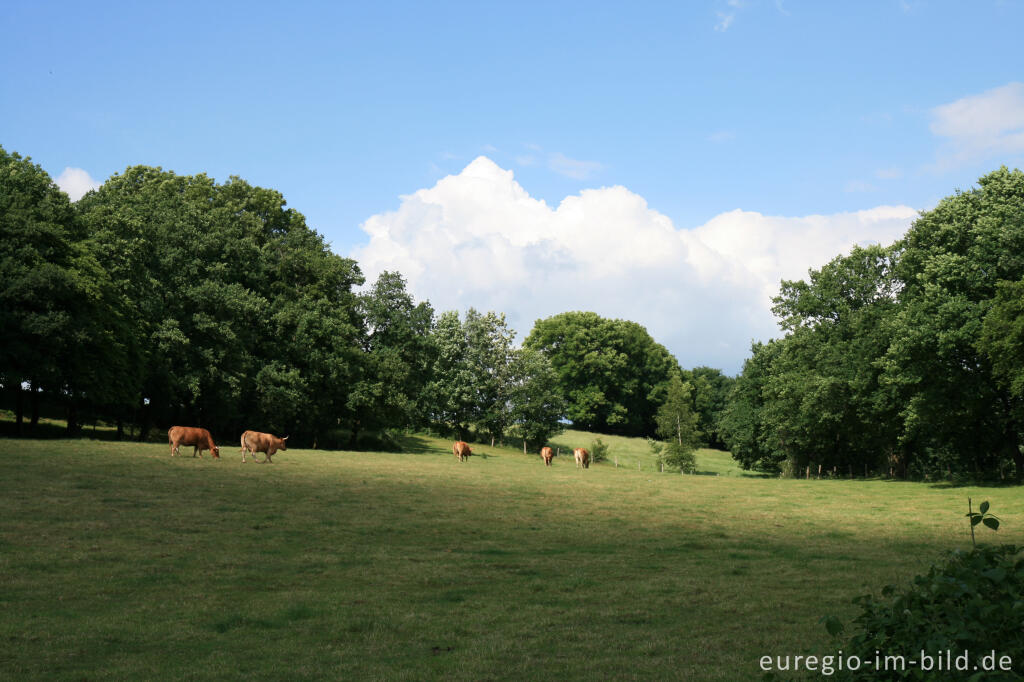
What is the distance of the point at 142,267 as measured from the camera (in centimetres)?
4975

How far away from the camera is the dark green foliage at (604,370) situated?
108 m

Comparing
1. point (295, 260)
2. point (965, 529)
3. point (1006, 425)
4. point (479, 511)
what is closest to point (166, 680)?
point (479, 511)

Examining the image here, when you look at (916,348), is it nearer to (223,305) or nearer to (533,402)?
(223,305)

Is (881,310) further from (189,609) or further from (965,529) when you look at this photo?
(189,609)

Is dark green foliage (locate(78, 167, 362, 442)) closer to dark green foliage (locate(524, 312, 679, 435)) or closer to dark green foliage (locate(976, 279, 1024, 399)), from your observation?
dark green foliage (locate(976, 279, 1024, 399))

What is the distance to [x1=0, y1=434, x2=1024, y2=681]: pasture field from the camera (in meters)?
9.13

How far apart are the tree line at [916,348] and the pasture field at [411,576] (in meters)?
7.96

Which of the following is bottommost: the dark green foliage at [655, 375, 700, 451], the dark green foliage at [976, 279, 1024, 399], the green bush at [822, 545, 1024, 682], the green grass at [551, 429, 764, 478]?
the green grass at [551, 429, 764, 478]

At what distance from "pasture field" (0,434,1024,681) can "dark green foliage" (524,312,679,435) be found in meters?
77.3

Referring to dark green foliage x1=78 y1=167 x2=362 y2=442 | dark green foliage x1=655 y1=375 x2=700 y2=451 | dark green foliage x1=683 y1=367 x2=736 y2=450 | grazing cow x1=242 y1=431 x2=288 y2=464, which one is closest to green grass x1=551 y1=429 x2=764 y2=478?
dark green foliage x1=655 y1=375 x2=700 y2=451

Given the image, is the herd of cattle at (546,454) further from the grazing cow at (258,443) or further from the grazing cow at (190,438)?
the grazing cow at (190,438)

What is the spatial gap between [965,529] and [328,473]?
83.3 ft

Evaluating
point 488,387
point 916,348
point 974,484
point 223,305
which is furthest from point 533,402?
point 916,348

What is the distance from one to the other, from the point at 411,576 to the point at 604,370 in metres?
95.6
